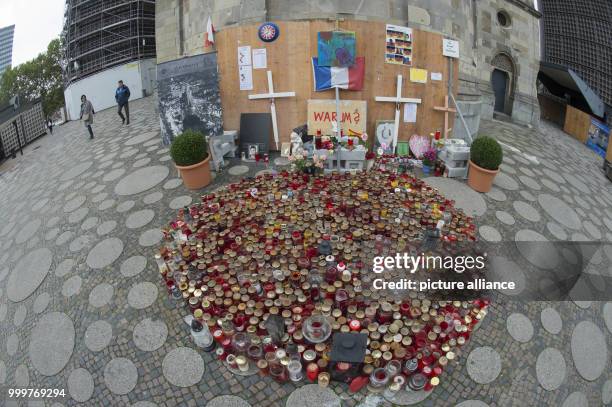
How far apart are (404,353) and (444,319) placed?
3.15 ft

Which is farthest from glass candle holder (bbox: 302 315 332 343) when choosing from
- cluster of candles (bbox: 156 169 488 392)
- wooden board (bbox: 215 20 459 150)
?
wooden board (bbox: 215 20 459 150)

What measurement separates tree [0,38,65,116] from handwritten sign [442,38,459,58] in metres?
42.5

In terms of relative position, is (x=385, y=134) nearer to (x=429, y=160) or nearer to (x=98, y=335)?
(x=429, y=160)

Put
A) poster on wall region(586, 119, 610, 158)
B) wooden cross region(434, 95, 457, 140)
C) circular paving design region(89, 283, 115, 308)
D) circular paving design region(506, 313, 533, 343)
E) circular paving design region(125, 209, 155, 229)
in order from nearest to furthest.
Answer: circular paving design region(506, 313, 533, 343) → circular paving design region(89, 283, 115, 308) → circular paving design region(125, 209, 155, 229) → wooden cross region(434, 95, 457, 140) → poster on wall region(586, 119, 610, 158)

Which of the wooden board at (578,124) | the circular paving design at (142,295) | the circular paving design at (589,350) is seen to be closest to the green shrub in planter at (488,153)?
the circular paving design at (589,350)

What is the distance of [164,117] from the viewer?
9.98 m

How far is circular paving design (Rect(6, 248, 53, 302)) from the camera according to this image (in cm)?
640

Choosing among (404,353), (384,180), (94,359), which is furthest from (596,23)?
(94,359)

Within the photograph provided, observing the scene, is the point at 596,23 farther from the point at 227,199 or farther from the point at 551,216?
the point at 227,199

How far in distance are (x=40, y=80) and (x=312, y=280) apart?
46.8 m

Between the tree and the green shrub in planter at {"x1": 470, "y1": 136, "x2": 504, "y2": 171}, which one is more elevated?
the tree

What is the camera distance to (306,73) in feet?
31.3

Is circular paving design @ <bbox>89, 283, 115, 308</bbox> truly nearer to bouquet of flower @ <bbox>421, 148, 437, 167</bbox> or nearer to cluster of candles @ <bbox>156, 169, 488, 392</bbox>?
cluster of candles @ <bbox>156, 169, 488, 392</bbox>

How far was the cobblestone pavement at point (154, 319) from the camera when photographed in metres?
4.65
